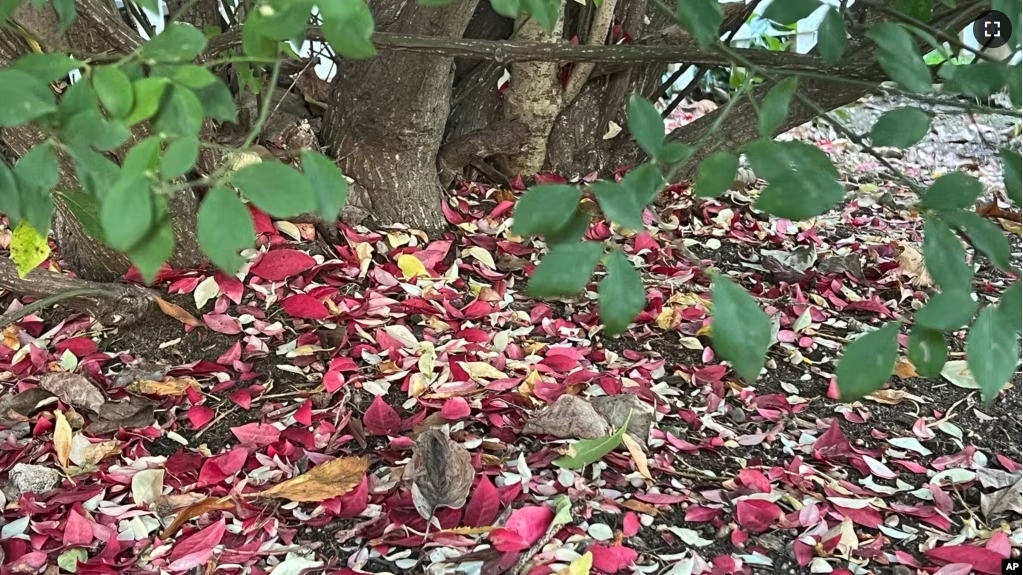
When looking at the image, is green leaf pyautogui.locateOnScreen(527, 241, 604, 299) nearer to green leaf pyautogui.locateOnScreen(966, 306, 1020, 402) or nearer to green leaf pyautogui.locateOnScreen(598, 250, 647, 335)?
green leaf pyautogui.locateOnScreen(598, 250, 647, 335)

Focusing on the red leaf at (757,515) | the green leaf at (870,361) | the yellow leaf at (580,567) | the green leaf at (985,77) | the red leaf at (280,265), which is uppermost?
the green leaf at (985,77)

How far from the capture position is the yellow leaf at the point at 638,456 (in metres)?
1.02

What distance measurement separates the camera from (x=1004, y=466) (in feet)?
3.52

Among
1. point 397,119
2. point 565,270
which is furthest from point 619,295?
point 397,119

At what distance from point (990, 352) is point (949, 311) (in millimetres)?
30

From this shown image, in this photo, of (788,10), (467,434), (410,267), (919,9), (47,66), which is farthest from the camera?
(410,267)

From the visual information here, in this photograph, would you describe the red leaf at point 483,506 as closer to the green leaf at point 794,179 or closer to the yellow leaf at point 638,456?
the yellow leaf at point 638,456

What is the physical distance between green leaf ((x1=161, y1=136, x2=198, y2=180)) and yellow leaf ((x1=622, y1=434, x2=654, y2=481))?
2.43 ft

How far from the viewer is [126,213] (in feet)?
1.27

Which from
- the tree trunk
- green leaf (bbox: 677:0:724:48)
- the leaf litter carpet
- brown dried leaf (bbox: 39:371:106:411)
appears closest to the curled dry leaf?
the leaf litter carpet

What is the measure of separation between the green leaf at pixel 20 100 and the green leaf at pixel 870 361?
16.9 inches

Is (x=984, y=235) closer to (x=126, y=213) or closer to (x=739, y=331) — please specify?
(x=739, y=331)

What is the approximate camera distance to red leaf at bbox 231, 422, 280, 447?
107 centimetres

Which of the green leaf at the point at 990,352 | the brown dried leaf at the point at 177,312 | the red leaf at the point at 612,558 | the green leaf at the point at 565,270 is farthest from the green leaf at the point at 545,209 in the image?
the brown dried leaf at the point at 177,312
